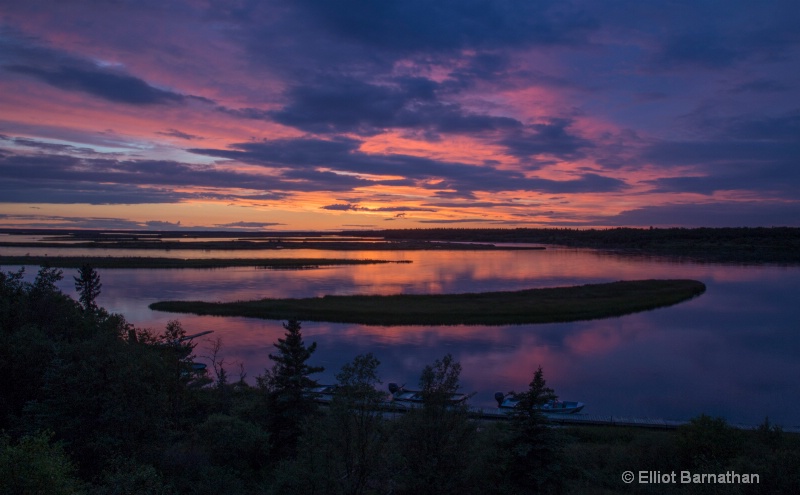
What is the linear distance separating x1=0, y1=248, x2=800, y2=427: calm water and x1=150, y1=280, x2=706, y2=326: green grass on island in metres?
1.72

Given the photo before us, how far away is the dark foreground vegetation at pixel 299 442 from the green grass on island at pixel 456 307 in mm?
23603

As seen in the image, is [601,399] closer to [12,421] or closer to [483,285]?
[12,421]

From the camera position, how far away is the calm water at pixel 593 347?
2547 centimetres

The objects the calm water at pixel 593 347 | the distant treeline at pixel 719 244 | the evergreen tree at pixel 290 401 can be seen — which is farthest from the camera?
the distant treeline at pixel 719 244

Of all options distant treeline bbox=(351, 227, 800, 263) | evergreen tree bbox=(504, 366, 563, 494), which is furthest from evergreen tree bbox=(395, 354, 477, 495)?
distant treeline bbox=(351, 227, 800, 263)

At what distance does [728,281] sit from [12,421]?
79.5m

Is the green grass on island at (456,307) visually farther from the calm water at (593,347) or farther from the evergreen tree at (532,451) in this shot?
the evergreen tree at (532,451)

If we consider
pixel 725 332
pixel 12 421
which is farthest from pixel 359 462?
pixel 725 332

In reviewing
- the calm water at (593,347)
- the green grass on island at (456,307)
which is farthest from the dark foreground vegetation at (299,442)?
the green grass on island at (456,307)

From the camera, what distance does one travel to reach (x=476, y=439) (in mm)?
14281

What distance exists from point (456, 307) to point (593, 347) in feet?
46.2

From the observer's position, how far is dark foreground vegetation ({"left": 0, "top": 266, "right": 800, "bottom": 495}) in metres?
12.2

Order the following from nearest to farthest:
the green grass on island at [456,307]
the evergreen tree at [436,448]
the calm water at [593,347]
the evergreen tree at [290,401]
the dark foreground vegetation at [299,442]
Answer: the dark foreground vegetation at [299,442] → the evergreen tree at [436,448] → the evergreen tree at [290,401] → the calm water at [593,347] → the green grass on island at [456,307]

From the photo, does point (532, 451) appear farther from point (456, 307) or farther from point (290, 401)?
point (456, 307)
